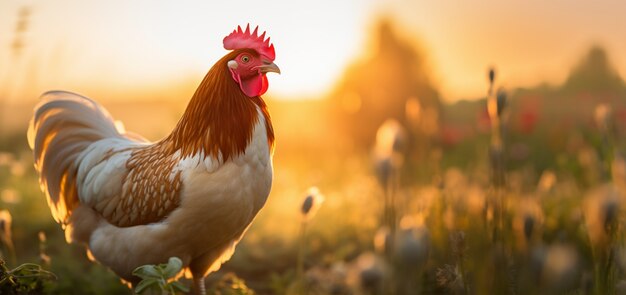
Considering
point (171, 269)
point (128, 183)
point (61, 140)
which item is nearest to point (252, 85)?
point (128, 183)

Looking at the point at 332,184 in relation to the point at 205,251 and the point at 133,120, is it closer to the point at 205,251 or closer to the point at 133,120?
the point at 205,251

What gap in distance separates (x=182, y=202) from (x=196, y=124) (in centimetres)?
47

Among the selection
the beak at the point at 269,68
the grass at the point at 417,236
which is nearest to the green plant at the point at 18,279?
Result: the grass at the point at 417,236

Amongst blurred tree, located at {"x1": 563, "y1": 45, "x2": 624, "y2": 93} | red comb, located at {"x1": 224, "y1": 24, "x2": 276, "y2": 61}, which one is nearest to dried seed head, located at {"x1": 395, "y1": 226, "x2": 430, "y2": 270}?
red comb, located at {"x1": 224, "y1": 24, "x2": 276, "y2": 61}

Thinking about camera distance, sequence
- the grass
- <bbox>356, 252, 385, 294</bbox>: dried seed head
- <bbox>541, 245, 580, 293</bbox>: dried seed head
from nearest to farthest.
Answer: <bbox>541, 245, 580, 293</bbox>: dried seed head < <bbox>356, 252, 385, 294</bbox>: dried seed head < the grass

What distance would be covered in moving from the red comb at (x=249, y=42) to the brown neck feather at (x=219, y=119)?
6 cm

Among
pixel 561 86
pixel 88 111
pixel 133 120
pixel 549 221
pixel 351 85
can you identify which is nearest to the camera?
pixel 88 111

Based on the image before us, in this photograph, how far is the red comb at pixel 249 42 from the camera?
302 cm

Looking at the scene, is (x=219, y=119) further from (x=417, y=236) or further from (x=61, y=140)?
(x=417, y=236)

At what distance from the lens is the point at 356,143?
1255cm

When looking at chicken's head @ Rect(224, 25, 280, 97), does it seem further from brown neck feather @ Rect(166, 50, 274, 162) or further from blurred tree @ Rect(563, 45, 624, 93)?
blurred tree @ Rect(563, 45, 624, 93)

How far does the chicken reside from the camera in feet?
9.14

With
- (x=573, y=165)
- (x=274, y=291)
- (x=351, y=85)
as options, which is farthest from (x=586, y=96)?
(x=274, y=291)

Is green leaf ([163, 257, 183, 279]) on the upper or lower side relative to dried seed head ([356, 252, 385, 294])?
lower
